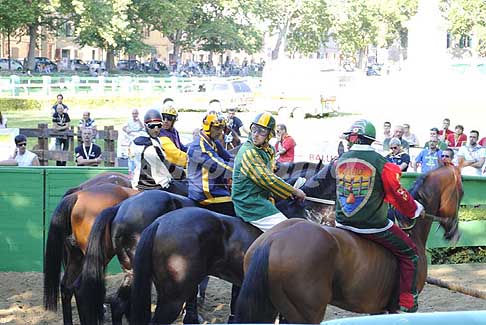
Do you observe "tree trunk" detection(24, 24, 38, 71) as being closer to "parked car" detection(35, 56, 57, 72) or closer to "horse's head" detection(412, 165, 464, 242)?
"parked car" detection(35, 56, 57, 72)

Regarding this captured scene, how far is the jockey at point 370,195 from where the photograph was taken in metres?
6.93

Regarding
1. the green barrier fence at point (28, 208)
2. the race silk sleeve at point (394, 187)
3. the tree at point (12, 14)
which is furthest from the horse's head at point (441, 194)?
the tree at point (12, 14)

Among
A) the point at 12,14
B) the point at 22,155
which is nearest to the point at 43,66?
the point at 12,14

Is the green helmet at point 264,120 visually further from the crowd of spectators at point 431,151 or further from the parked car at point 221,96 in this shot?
the parked car at point 221,96

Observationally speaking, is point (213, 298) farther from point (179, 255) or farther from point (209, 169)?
point (179, 255)

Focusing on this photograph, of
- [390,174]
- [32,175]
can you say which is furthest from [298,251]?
[32,175]

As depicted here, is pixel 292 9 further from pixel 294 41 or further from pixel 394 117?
pixel 394 117

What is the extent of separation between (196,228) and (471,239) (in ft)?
22.2

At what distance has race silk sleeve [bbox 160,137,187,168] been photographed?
938 cm

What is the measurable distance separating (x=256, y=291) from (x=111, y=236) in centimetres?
242

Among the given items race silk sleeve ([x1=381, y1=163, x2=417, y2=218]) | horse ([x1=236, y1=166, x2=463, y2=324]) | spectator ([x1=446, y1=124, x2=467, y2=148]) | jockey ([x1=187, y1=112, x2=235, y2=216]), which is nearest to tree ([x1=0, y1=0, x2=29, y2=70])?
spectator ([x1=446, y1=124, x2=467, y2=148])

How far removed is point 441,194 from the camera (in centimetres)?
815

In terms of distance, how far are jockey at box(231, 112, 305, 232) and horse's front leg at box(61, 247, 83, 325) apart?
8.37ft

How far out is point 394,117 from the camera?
38.2m
